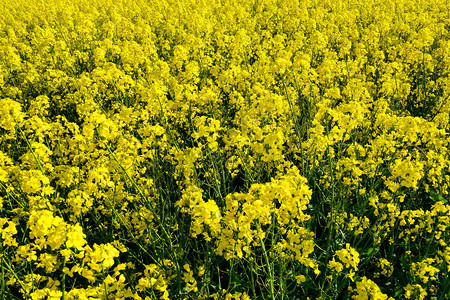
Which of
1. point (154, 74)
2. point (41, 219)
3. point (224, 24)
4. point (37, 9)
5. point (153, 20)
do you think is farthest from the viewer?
point (37, 9)

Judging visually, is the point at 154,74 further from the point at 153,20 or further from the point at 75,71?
the point at 153,20

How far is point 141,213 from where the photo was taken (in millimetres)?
2918

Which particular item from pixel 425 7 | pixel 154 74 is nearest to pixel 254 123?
pixel 154 74

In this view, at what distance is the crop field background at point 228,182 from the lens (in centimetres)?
221

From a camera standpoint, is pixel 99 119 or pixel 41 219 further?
pixel 99 119

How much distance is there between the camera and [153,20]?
32.7 feet

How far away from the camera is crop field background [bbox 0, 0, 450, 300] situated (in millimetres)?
2215

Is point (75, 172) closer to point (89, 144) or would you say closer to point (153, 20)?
point (89, 144)

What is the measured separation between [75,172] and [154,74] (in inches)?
92.8

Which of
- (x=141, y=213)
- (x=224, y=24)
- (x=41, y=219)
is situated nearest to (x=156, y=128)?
(x=141, y=213)

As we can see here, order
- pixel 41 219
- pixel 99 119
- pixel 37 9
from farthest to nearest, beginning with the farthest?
pixel 37 9
pixel 99 119
pixel 41 219

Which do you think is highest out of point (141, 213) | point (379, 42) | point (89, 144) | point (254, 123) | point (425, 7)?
point (425, 7)

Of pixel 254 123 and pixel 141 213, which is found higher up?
pixel 254 123

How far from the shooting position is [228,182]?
4.03 meters
